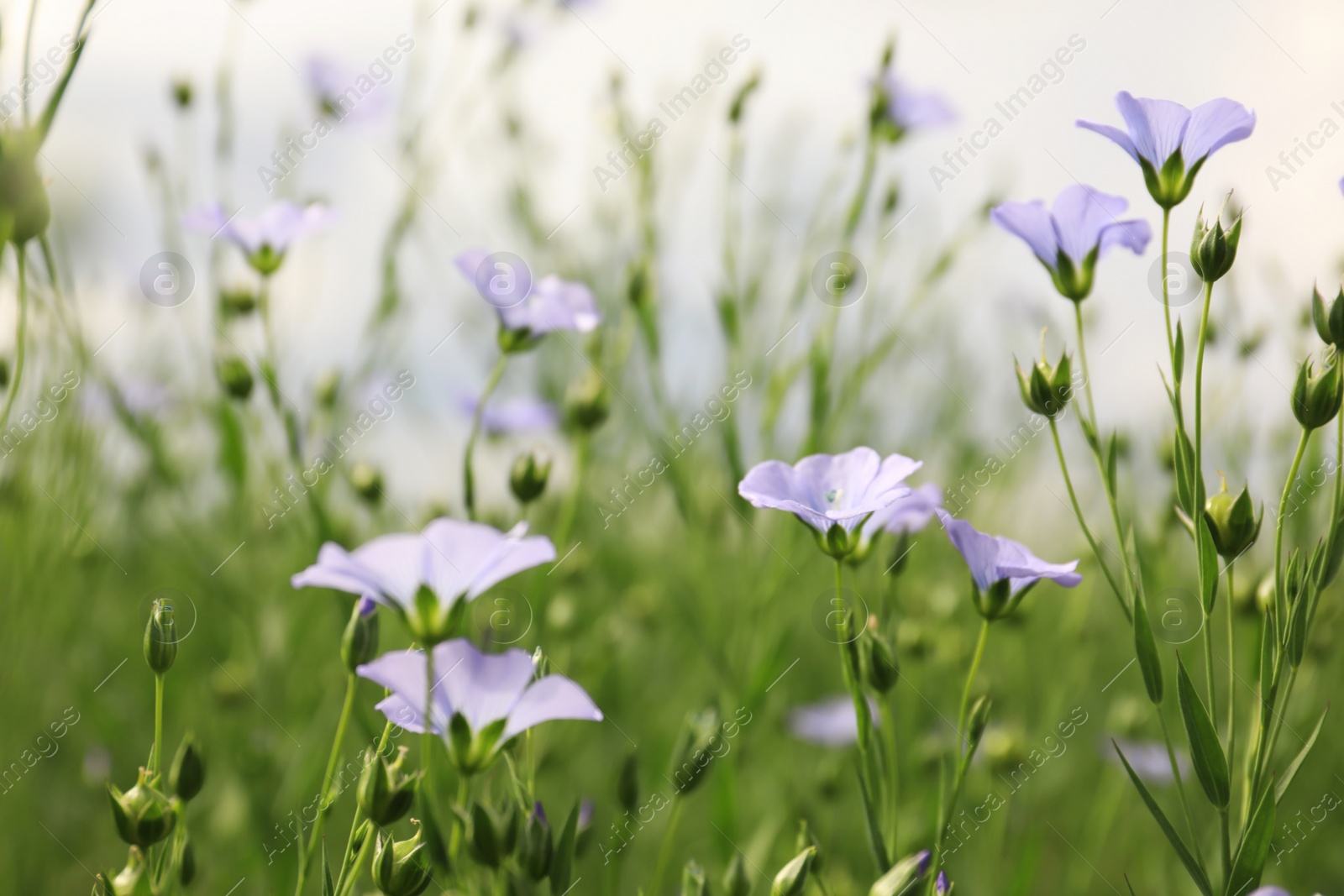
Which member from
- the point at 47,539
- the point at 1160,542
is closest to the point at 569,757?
the point at 47,539

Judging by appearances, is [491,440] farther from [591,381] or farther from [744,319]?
[591,381]

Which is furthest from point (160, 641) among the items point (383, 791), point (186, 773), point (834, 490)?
point (834, 490)

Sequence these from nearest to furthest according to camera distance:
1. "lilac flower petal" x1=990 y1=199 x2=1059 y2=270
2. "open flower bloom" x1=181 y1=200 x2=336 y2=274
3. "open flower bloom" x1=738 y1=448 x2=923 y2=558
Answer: "open flower bloom" x1=738 y1=448 x2=923 y2=558, "lilac flower petal" x1=990 y1=199 x2=1059 y2=270, "open flower bloom" x1=181 y1=200 x2=336 y2=274

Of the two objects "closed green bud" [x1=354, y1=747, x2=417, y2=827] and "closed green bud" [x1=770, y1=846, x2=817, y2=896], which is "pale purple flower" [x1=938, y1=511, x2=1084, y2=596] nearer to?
"closed green bud" [x1=770, y1=846, x2=817, y2=896]

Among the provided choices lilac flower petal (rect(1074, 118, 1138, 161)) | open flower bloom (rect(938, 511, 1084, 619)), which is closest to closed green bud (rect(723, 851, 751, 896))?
open flower bloom (rect(938, 511, 1084, 619))

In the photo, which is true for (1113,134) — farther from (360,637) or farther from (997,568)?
(360,637)

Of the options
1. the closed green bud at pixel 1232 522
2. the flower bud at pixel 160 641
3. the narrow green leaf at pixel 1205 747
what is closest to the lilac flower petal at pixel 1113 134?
the closed green bud at pixel 1232 522
